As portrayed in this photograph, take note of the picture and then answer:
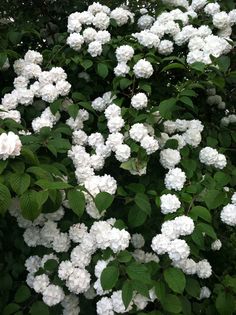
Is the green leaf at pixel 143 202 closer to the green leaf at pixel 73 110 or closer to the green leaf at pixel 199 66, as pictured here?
the green leaf at pixel 73 110

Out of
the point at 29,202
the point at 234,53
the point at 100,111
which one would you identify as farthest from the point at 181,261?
the point at 234,53

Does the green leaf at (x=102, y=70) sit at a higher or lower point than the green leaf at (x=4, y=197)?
lower

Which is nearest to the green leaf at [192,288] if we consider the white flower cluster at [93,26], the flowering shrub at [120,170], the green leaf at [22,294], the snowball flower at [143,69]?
the flowering shrub at [120,170]

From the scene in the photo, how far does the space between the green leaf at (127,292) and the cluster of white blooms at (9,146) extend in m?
0.60

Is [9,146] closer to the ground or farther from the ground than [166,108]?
farther from the ground

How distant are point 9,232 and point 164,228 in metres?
0.76

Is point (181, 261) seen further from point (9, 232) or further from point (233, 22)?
point (233, 22)

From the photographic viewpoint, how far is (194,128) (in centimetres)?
228

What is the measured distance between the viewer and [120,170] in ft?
7.29

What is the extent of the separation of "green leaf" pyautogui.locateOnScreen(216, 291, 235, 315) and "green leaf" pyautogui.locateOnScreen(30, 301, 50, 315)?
684 mm

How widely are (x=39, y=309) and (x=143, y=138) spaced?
32.6 inches

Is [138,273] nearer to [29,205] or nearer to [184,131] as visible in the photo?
[29,205]

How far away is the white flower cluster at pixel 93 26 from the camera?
2.39 meters

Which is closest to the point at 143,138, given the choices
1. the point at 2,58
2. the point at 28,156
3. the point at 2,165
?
the point at 28,156
